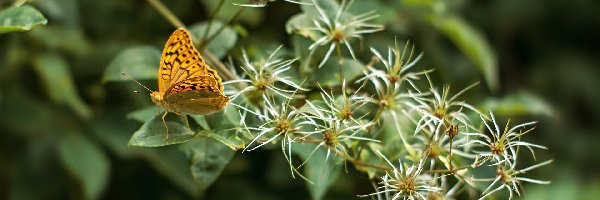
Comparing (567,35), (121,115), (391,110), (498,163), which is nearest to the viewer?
(498,163)

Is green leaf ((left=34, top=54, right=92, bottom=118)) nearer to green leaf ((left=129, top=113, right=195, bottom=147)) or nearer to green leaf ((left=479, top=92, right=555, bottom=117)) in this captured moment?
green leaf ((left=129, top=113, right=195, bottom=147))

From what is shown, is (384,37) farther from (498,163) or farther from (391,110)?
(498,163)

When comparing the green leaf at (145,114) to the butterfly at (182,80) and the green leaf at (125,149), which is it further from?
the green leaf at (125,149)

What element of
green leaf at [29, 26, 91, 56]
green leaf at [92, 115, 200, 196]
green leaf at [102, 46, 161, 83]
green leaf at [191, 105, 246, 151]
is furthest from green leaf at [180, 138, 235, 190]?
green leaf at [29, 26, 91, 56]

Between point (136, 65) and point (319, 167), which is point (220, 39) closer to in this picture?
point (136, 65)

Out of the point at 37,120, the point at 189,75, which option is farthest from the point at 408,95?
the point at 37,120

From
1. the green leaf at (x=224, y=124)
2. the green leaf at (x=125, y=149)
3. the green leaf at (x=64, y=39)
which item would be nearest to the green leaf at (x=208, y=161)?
the green leaf at (x=224, y=124)

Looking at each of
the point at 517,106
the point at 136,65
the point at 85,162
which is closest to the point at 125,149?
the point at 85,162
